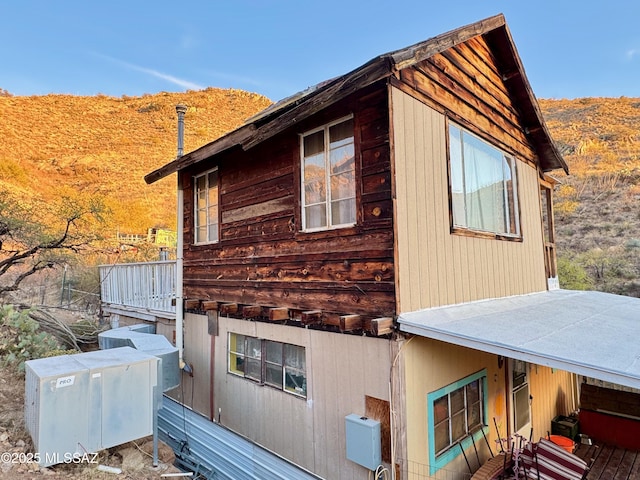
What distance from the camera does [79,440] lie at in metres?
4.16

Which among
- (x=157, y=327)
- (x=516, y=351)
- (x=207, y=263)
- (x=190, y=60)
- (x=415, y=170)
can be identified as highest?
(x=190, y=60)

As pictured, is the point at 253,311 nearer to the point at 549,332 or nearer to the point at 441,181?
the point at 441,181

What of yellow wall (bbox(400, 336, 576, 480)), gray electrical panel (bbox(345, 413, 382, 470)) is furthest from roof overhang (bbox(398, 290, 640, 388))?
gray electrical panel (bbox(345, 413, 382, 470))

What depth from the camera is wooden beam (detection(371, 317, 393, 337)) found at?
3543mm

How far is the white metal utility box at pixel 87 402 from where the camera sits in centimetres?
398

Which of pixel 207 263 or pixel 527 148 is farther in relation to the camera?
pixel 527 148

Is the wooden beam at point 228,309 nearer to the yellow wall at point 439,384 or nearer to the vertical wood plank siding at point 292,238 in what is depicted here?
the vertical wood plank siding at point 292,238

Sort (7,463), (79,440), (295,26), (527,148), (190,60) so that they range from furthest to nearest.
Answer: (190,60)
(295,26)
(527,148)
(79,440)
(7,463)

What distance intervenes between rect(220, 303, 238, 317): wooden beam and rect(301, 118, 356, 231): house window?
188 cm

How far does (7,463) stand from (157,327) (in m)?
4.72

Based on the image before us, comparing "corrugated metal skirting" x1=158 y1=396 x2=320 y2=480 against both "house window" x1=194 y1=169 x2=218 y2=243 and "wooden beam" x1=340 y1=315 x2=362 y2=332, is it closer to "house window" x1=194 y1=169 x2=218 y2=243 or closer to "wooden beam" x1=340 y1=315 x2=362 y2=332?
"wooden beam" x1=340 y1=315 x2=362 y2=332

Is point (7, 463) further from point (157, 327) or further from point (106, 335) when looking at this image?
point (157, 327)

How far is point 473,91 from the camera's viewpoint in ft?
18.1

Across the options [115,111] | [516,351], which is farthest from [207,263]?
[115,111]
